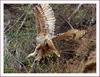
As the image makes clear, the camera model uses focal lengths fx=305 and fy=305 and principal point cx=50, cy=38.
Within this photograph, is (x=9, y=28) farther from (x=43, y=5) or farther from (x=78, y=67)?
(x=78, y=67)

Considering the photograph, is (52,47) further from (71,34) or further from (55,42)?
(71,34)

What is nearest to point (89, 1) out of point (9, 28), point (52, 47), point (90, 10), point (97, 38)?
point (90, 10)

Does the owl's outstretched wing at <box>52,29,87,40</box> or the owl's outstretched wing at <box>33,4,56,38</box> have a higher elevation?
the owl's outstretched wing at <box>33,4,56,38</box>

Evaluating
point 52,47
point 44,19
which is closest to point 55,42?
point 52,47

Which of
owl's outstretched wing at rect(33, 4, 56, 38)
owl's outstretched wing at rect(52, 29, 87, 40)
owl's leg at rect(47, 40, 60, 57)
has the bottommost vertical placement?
owl's leg at rect(47, 40, 60, 57)

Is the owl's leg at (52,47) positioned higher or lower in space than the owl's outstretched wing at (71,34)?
lower

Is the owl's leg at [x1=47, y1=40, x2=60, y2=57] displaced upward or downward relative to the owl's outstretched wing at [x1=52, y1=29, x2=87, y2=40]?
downward
